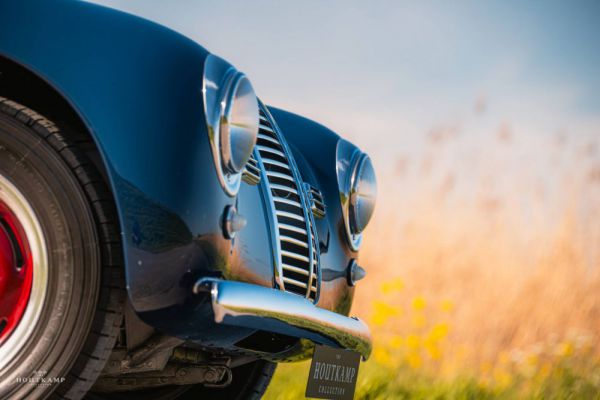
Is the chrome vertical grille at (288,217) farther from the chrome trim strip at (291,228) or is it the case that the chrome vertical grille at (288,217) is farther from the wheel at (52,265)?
the wheel at (52,265)

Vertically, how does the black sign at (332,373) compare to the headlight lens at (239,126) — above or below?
below

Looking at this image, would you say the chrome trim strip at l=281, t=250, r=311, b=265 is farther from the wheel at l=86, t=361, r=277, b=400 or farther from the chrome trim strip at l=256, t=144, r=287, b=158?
the wheel at l=86, t=361, r=277, b=400

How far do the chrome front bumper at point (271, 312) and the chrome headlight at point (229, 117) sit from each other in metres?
0.27

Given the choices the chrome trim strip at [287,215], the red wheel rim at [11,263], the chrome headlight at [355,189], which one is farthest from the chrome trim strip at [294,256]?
the red wheel rim at [11,263]

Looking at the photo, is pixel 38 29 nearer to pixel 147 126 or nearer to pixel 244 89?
pixel 147 126

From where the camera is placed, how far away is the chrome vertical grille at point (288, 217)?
2702mm

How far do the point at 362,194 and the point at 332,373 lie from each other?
2.57 ft

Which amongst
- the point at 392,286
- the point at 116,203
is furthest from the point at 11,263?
the point at 392,286

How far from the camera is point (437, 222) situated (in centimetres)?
731

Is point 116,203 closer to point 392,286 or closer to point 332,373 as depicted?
point 332,373

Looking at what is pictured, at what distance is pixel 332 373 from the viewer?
2.88 metres

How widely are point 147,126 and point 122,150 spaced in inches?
3.4

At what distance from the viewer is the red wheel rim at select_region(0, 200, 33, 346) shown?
2098 millimetres

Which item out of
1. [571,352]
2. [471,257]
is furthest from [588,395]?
[471,257]
